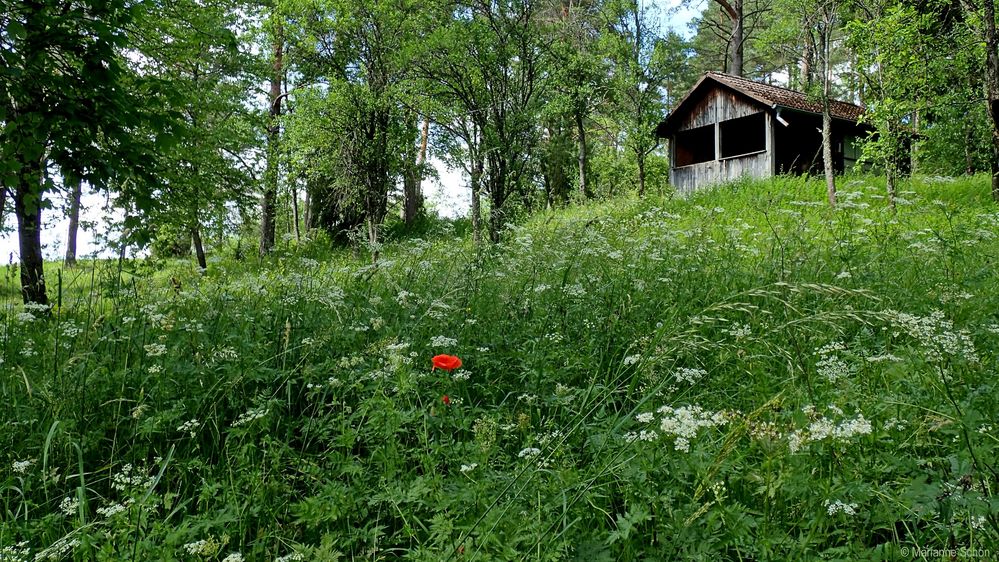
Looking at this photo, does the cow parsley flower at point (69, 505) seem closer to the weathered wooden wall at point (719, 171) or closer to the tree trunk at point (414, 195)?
the tree trunk at point (414, 195)

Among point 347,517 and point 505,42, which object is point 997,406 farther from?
point 505,42

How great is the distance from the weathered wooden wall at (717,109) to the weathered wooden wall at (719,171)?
1.68 meters

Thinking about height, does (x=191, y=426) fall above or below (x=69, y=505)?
above

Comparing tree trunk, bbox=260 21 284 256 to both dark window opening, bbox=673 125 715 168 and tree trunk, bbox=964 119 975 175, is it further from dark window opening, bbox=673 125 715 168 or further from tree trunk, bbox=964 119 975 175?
tree trunk, bbox=964 119 975 175

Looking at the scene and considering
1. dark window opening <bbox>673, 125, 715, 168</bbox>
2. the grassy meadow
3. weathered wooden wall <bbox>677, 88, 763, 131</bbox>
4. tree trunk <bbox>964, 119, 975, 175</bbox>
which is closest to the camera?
the grassy meadow

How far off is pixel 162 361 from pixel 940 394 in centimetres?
355

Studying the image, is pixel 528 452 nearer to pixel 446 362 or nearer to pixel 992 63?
pixel 446 362

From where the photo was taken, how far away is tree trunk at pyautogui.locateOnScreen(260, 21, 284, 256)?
53.3 feet

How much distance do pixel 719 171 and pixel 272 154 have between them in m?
16.4

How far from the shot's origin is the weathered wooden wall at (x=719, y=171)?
1977 centimetres

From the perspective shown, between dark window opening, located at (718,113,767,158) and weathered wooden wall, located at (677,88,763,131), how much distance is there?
1.04m

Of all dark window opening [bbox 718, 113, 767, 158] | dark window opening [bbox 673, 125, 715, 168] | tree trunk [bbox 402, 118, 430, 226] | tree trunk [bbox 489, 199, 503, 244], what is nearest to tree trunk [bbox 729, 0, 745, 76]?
dark window opening [bbox 718, 113, 767, 158]

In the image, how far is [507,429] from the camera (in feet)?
7.06

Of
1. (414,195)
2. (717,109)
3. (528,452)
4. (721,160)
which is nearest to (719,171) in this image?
(721,160)
